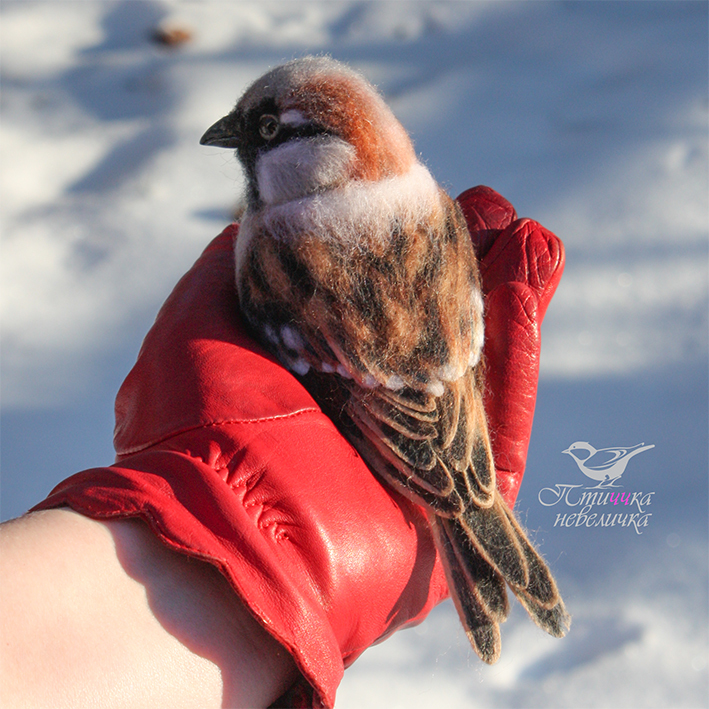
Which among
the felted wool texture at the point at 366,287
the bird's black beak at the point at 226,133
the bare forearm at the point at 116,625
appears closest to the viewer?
the bare forearm at the point at 116,625

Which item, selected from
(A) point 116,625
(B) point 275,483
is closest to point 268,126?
(B) point 275,483

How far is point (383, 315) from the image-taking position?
582mm

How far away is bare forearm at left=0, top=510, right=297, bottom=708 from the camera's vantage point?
414mm

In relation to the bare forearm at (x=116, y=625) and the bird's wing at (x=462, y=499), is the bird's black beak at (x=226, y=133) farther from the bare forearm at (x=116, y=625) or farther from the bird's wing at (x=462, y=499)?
the bare forearm at (x=116, y=625)

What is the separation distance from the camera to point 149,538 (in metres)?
0.48

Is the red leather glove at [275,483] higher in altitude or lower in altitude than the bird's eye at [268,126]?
lower

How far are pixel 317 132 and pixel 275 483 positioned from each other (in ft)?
1.07

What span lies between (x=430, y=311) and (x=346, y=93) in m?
0.22

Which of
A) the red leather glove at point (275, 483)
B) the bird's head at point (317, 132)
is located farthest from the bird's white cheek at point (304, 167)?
the red leather glove at point (275, 483)

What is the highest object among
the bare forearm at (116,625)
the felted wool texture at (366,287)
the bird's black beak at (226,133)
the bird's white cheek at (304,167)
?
the bird's black beak at (226,133)

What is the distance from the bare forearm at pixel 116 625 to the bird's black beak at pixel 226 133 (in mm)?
417

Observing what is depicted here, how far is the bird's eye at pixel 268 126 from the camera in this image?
0.65 m

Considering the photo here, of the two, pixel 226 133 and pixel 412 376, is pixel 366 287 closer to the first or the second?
pixel 412 376

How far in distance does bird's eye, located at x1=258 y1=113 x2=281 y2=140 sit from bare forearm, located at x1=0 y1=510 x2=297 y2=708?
391mm
